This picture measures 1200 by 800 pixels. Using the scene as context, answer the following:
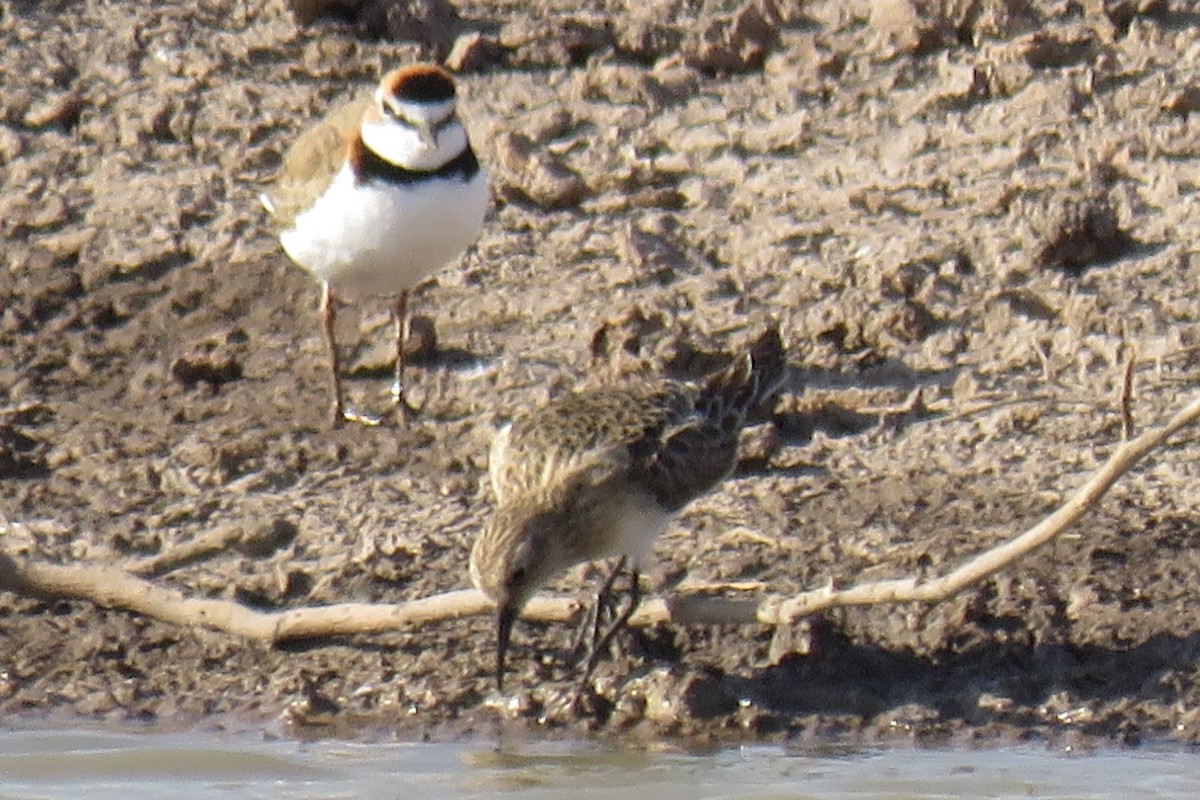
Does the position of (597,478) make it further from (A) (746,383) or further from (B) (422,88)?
(B) (422,88)

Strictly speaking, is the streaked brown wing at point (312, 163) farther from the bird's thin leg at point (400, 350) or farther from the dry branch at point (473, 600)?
the dry branch at point (473, 600)

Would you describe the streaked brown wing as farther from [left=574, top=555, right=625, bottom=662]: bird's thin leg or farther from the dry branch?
[left=574, top=555, right=625, bottom=662]: bird's thin leg

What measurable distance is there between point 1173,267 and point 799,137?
5.14ft

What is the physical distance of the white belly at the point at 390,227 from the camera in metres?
8.90

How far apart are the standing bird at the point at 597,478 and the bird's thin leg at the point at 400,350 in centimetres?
126

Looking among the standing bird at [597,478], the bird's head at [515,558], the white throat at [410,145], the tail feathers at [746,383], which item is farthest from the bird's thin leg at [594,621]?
the white throat at [410,145]

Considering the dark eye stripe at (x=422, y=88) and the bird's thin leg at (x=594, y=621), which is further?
the dark eye stripe at (x=422, y=88)

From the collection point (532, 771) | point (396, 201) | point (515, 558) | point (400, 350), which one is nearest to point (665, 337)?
point (400, 350)

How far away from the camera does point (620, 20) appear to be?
34.2ft

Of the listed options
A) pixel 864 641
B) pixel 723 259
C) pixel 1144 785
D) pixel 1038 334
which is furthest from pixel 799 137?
pixel 1144 785

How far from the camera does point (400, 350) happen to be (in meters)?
8.96

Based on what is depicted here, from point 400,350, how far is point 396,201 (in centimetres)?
51

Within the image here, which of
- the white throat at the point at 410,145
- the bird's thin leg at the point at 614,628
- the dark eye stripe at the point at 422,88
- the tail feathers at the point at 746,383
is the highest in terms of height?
the dark eye stripe at the point at 422,88

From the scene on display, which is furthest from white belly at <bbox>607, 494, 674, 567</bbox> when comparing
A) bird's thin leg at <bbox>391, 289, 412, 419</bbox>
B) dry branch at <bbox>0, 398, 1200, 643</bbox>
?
bird's thin leg at <bbox>391, 289, 412, 419</bbox>
